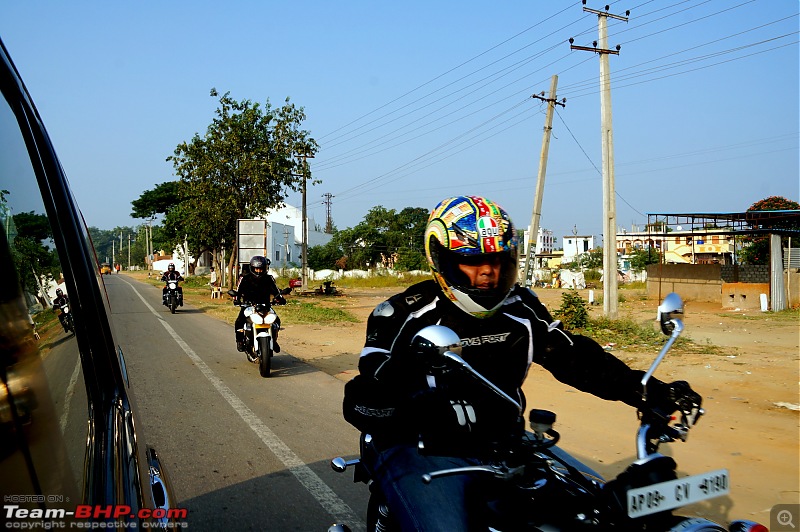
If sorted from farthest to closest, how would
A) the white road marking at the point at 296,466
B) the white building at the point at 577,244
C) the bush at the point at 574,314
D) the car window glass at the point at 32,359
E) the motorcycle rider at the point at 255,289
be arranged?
the white building at the point at 577,244
the bush at the point at 574,314
the motorcycle rider at the point at 255,289
the white road marking at the point at 296,466
the car window glass at the point at 32,359

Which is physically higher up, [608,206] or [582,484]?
[608,206]

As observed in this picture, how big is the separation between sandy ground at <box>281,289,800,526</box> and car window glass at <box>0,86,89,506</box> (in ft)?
12.4

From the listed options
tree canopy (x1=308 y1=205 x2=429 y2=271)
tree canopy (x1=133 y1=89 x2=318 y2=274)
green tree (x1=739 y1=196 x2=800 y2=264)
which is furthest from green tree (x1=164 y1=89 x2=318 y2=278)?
tree canopy (x1=308 y1=205 x2=429 y2=271)

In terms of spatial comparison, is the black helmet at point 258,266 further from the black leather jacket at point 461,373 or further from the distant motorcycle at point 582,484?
the distant motorcycle at point 582,484

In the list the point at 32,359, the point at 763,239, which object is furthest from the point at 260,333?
Answer: the point at 763,239

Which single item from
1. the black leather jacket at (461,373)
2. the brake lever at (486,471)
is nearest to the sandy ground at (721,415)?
the black leather jacket at (461,373)

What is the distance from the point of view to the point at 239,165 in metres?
31.2

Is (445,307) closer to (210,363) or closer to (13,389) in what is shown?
(13,389)

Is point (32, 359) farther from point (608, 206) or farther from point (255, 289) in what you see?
point (608, 206)

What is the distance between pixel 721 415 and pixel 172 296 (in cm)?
1953

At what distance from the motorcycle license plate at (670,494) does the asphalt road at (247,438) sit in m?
2.30

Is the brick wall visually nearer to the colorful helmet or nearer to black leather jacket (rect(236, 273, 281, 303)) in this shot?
black leather jacket (rect(236, 273, 281, 303))

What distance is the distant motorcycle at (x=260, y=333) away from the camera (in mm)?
9742

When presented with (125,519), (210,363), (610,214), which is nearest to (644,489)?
(125,519)
